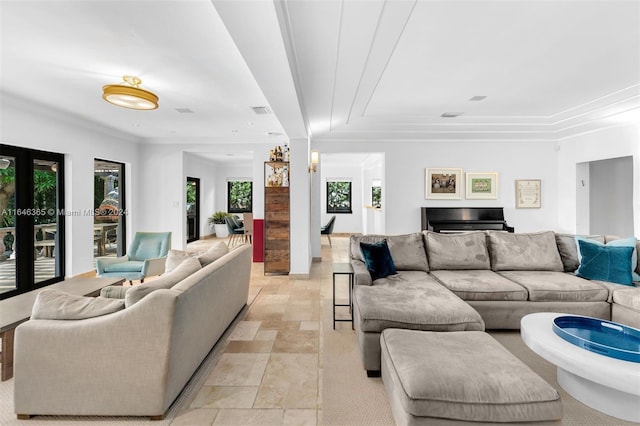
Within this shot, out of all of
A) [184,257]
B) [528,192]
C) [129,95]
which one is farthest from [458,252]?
[528,192]

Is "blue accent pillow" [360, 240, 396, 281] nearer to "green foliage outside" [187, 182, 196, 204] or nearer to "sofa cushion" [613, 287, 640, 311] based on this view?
"sofa cushion" [613, 287, 640, 311]

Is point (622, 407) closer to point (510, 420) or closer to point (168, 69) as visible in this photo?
point (510, 420)

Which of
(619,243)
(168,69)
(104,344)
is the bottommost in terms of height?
(104,344)

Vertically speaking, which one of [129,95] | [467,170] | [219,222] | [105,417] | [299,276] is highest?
[129,95]

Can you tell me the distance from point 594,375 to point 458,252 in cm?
196

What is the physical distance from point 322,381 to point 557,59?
371 cm

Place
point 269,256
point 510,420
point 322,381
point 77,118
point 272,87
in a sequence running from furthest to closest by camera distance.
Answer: point 269,256 → point 77,118 → point 272,87 → point 322,381 → point 510,420

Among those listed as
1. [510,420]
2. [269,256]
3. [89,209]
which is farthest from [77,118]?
[510,420]

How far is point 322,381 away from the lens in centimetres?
232

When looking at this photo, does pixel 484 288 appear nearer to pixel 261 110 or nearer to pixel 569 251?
pixel 569 251

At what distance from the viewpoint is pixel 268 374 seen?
94.8 inches

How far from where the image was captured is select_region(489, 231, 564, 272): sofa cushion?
3641 mm

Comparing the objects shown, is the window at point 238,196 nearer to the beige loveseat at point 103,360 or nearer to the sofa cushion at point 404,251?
the sofa cushion at point 404,251

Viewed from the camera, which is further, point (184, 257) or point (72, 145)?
point (72, 145)
